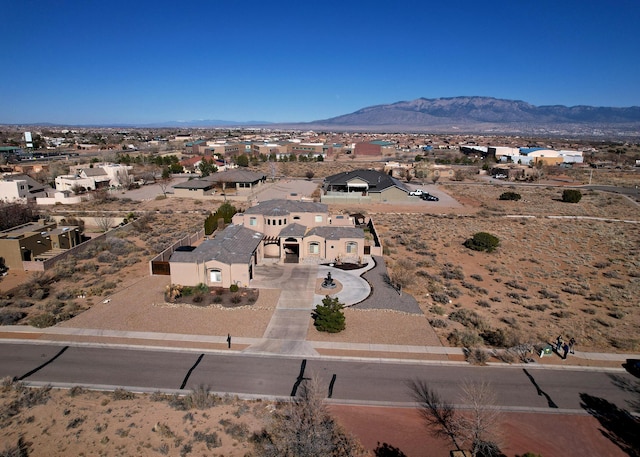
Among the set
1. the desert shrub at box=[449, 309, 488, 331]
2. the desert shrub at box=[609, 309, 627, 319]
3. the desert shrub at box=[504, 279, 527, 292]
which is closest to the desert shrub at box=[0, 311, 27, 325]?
the desert shrub at box=[449, 309, 488, 331]

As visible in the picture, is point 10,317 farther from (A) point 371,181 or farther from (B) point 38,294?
(A) point 371,181

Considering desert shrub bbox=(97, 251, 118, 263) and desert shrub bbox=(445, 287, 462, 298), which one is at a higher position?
desert shrub bbox=(97, 251, 118, 263)

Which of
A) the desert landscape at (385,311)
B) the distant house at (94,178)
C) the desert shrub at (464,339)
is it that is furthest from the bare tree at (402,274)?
the distant house at (94,178)

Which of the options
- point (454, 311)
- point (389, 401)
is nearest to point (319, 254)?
point (454, 311)

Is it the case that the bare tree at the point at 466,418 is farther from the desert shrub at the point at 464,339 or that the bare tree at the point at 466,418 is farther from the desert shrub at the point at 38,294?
the desert shrub at the point at 38,294

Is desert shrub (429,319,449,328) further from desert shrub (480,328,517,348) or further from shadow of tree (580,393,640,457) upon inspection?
shadow of tree (580,393,640,457)

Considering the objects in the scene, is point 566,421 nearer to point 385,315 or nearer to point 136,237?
point 385,315

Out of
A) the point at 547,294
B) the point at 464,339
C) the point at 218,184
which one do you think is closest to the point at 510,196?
the point at 547,294
